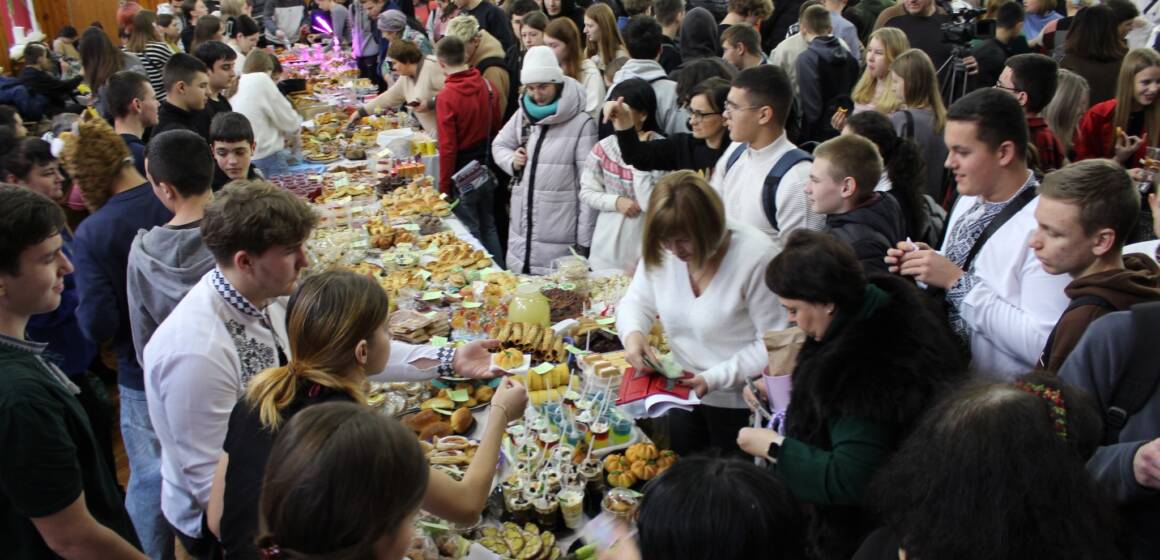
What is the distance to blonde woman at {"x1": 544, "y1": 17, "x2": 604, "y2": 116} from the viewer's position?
549 centimetres

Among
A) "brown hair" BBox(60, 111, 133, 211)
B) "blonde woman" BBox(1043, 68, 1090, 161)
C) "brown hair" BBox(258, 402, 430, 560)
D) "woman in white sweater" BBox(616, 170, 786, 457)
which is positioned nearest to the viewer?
"brown hair" BBox(258, 402, 430, 560)

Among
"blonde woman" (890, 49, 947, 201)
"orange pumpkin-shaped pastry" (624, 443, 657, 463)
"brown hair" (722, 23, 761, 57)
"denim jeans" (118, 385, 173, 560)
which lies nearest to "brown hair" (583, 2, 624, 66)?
"brown hair" (722, 23, 761, 57)

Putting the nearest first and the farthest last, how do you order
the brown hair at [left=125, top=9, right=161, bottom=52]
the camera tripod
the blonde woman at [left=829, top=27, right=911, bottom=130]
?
1. the blonde woman at [left=829, top=27, right=911, bottom=130]
2. the camera tripod
3. the brown hair at [left=125, top=9, right=161, bottom=52]

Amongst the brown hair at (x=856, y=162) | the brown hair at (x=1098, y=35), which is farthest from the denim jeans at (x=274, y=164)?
the brown hair at (x=1098, y=35)

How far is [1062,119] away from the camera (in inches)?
178

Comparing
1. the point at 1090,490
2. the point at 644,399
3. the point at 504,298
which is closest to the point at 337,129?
the point at 504,298

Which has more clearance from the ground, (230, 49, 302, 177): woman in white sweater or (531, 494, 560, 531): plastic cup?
(230, 49, 302, 177): woman in white sweater

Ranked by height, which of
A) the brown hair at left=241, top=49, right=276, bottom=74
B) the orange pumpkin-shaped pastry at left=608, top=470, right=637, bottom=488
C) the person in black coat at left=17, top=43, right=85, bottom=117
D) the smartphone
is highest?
the brown hair at left=241, top=49, right=276, bottom=74

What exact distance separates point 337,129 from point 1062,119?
540 cm

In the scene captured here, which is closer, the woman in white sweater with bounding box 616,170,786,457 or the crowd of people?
the crowd of people

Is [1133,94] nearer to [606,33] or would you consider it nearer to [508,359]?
[606,33]

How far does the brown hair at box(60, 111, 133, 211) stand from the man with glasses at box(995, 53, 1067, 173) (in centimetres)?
390

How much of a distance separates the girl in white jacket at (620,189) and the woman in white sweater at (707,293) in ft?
4.13

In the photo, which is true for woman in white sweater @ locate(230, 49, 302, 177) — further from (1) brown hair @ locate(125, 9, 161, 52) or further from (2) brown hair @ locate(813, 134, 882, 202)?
(2) brown hair @ locate(813, 134, 882, 202)
